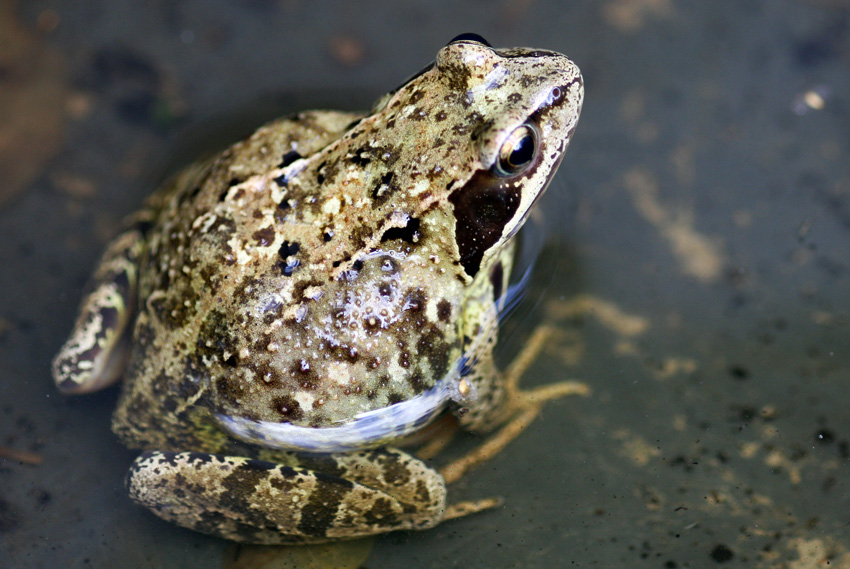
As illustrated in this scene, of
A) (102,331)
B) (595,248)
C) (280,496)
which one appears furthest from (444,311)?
(102,331)

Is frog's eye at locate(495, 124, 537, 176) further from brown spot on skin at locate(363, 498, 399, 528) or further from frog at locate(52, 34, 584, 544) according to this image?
brown spot on skin at locate(363, 498, 399, 528)

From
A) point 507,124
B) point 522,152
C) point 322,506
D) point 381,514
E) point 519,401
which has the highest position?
point 507,124

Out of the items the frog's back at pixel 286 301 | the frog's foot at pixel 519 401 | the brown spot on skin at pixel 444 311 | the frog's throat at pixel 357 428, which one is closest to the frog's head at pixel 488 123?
the frog's back at pixel 286 301

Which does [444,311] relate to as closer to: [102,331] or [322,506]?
[322,506]

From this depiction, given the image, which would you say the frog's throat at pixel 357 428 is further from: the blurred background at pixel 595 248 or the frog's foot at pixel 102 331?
the frog's foot at pixel 102 331

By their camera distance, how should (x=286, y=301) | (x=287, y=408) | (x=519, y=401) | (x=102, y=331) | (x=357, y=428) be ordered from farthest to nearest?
(x=519, y=401) → (x=102, y=331) → (x=357, y=428) → (x=287, y=408) → (x=286, y=301)
